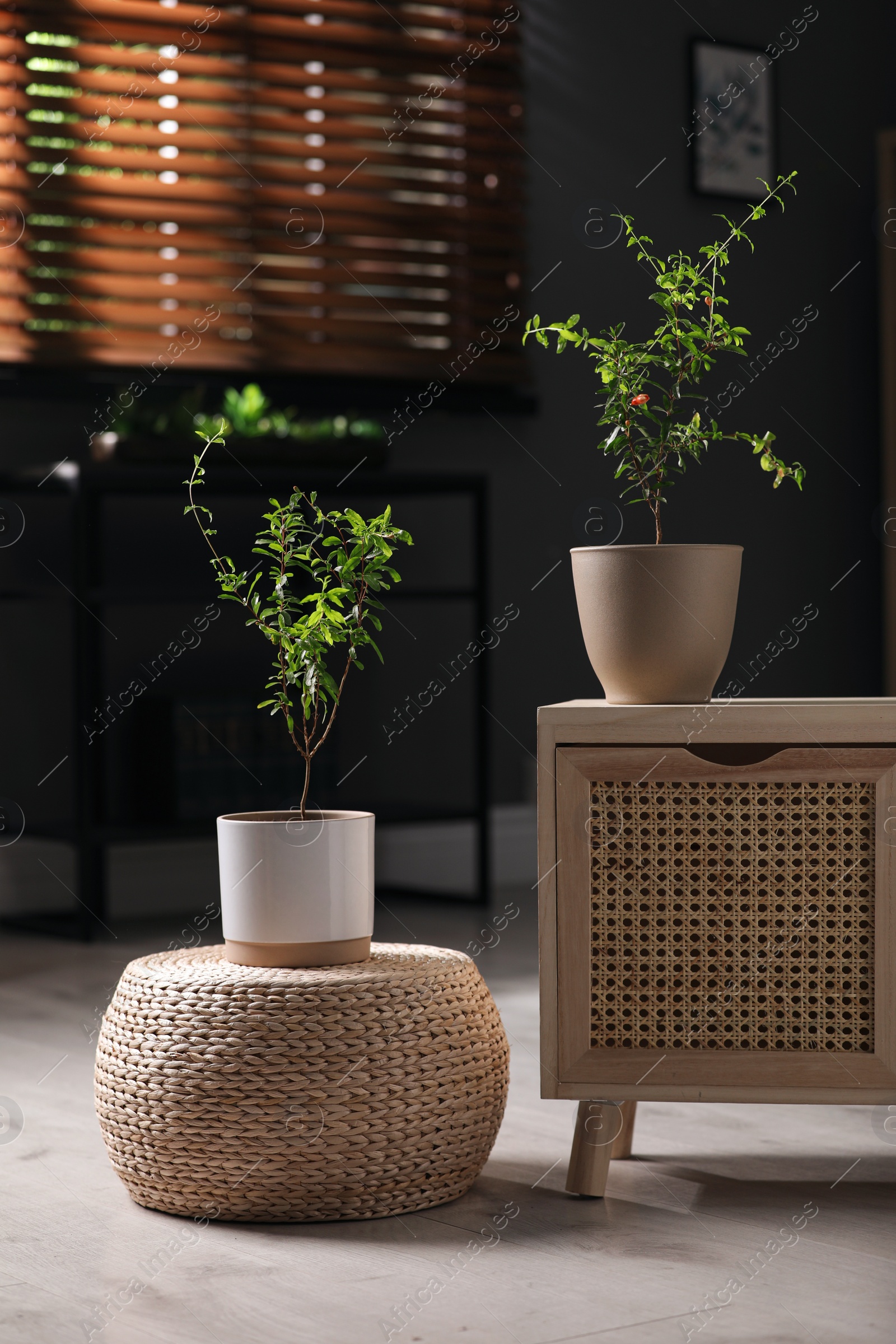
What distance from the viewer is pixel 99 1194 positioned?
163 cm

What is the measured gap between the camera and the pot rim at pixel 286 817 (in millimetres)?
1530

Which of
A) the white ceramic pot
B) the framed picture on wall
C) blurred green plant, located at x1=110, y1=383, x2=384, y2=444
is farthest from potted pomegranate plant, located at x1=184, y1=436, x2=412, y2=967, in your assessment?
the framed picture on wall

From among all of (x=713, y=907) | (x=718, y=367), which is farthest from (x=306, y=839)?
(x=718, y=367)

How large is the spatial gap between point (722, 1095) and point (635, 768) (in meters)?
0.32

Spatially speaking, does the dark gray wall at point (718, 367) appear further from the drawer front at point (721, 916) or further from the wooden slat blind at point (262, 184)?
the drawer front at point (721, 916)

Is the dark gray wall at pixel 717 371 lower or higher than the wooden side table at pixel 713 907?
higher

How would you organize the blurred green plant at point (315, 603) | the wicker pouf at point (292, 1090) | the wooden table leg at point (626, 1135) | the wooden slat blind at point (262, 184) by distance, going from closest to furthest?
the wicker pouf at point (292, 1090), the blurred green plant at point (315, 603), the wooden table leg at point (626, 1135), the wooden slat blind at point (262, 184)

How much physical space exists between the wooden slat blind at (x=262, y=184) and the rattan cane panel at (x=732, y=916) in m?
2.06

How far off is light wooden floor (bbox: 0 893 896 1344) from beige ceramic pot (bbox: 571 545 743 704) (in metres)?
0.49

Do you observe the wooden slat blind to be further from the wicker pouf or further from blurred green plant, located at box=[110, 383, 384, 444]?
the wicker pouf

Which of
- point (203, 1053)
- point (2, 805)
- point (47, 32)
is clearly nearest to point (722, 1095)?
point (203, 1053)

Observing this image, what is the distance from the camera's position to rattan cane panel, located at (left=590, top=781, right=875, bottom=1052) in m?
1.59

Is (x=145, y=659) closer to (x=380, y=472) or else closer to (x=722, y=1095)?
(x=380, y=472)

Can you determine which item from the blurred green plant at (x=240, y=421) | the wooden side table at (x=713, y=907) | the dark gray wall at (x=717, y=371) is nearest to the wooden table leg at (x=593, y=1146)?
the wooden side table at (x=713, y=907)
